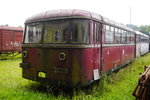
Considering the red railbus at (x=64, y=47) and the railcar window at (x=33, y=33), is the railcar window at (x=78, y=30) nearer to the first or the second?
the red railbus at (x=64, y=47)

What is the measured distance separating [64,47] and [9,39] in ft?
38.8

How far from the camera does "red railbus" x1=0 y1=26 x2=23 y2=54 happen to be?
49.1ft

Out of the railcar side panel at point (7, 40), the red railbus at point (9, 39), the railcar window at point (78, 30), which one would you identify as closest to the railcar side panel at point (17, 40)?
the red railbus at point (9, 39)

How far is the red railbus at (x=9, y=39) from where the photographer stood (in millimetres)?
14961

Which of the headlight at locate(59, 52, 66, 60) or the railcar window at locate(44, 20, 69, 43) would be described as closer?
the headlight at locate(59, 52, 66, 60)

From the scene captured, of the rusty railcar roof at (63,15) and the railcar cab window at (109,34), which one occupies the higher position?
the rusty railcar roof at (63,15)

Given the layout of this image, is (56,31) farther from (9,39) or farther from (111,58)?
(9,39)

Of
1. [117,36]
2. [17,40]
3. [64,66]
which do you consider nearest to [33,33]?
[64,66]

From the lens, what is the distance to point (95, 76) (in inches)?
223

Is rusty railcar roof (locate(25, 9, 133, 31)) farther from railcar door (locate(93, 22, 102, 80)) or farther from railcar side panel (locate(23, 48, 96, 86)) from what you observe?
railcar side panel (locate(23, 48, 96, 86))

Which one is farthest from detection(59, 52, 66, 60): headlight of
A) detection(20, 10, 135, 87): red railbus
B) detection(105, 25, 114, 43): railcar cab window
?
detection(105, 25, 114, 43): railcar cab window

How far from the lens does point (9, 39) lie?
1557 centimetres

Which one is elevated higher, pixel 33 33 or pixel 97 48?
pixel 33 33

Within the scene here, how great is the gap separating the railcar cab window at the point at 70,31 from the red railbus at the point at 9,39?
10.9m
